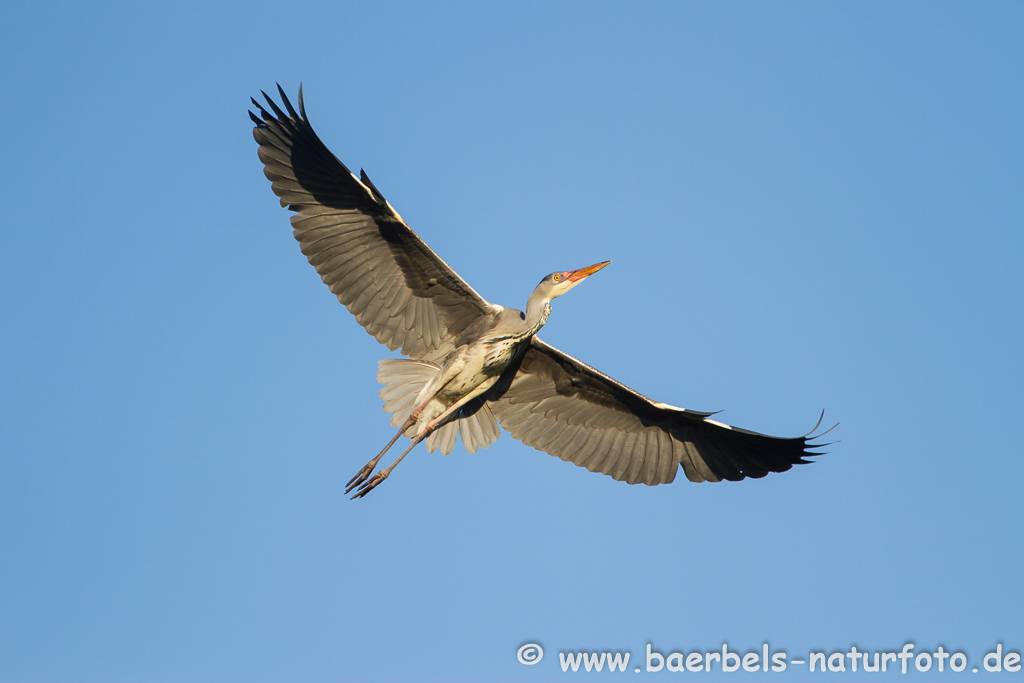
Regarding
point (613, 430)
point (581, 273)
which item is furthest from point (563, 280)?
point (613, 430)

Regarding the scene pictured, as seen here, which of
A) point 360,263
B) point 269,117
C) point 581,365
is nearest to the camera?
point 269,117

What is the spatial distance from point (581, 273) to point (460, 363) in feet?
5.31

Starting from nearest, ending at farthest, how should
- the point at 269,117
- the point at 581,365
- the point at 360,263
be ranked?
the point at 269,117 → the point at 360,263 → the point at 581,365

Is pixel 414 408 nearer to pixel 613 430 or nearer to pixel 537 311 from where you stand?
pixel 537 311

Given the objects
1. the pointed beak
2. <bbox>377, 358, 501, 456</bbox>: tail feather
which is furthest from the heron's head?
<bbox>377, 358, 501, 456</bbox>: tail feather

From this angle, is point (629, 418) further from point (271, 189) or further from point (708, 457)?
point (271, 189)

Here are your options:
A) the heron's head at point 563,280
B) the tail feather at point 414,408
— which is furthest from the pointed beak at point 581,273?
the tail feather at point 414,408

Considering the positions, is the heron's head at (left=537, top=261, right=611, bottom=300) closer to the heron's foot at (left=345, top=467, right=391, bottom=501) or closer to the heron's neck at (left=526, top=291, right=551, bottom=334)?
the heron's neck at (left=526, top=291, right=551, bottom=334)

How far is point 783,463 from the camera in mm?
9969

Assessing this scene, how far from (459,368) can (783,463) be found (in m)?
3.49

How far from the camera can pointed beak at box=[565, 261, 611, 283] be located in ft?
32.9

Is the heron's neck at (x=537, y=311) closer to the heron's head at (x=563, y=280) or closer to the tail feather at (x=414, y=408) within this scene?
the heron's head at (x=563, y=280)

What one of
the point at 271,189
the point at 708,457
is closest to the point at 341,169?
the point at 271,189

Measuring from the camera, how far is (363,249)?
934cm
